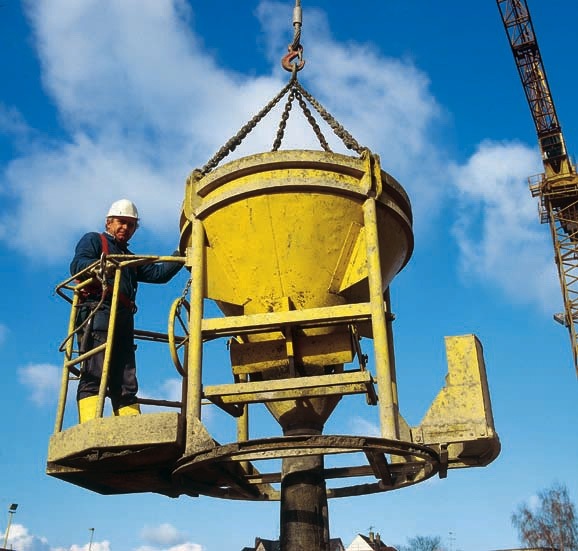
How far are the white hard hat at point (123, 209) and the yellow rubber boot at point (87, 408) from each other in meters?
2.20

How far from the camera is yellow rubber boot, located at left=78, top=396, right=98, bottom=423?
277 inches

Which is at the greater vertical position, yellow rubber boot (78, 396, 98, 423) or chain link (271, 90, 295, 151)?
chain link (271, 90, 295, 151)

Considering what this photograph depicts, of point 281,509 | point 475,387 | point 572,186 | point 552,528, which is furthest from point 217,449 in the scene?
point 552,528

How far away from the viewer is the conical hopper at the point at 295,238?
7352mm

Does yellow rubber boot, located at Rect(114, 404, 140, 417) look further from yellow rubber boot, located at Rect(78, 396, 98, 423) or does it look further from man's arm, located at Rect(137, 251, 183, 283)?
man's arm, located at Rect(137, 251, 183, 283)

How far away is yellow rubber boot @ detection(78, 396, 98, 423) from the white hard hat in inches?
86.6

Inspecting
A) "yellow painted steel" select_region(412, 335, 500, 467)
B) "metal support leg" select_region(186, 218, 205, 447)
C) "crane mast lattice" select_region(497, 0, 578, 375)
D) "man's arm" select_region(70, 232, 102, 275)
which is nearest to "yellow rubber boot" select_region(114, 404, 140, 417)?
"metal support leg" select_region(186, 218, 205, 447)

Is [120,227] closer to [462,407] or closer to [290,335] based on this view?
[290,335]

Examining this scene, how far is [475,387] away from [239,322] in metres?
2.28

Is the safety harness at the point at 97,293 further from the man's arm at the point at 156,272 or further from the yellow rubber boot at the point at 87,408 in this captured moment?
the yellow rubber boot at the point at 87,408

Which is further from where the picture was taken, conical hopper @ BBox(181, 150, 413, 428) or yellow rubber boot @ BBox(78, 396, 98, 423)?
conical hopper @ BBox(181, 150, 413, 428)

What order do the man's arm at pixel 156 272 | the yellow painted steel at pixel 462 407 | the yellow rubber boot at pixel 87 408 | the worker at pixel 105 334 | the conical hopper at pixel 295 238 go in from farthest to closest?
1. the man's arm at pixel 156 272
2. the conical hopper at pixel 295 238
3. the worker at pixel 105 334
4. the yellow rubber boot at pixel 87 408
5. the yellow painted steel at pixel 462 407

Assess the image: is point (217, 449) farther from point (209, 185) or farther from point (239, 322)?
point (209, 185)

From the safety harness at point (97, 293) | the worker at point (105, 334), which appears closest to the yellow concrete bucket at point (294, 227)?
the worker at point (105, 334)
